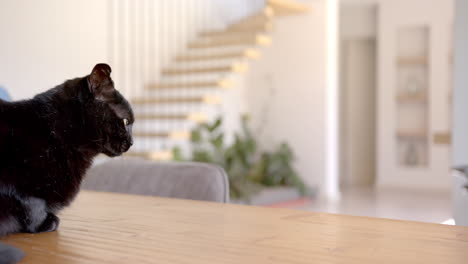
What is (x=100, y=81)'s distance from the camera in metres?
0.75

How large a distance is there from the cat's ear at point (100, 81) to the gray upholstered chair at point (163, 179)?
0.45m

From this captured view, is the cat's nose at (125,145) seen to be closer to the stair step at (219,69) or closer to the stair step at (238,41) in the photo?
the stair step at (219,69)

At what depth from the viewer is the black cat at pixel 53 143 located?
687mm

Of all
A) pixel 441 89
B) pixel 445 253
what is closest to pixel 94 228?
pixel 445 253

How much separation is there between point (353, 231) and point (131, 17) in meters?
5.61

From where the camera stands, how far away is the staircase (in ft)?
17.5

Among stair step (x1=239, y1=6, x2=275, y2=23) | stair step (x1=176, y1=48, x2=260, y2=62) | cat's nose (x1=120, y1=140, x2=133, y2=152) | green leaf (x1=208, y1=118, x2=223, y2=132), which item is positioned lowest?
green leaf (x1=208, y1=118, x2=223, y2=132)

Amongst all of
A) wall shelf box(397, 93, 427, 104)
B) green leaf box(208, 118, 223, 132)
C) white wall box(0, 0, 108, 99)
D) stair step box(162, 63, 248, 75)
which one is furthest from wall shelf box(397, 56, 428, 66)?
white wall box(0, 0, 108, 99)

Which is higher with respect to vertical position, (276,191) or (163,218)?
(163,218)

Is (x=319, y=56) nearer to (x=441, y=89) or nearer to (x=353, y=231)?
(x=441, y=89)

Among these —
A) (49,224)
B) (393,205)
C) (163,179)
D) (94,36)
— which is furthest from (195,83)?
(49,224)

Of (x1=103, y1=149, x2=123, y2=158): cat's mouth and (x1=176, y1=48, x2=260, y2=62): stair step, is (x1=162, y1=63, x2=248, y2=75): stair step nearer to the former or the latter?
(x1=176, y1=48, x2=260, y2=62): stair step

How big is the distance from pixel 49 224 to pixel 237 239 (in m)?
0.27

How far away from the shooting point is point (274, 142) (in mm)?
6969
